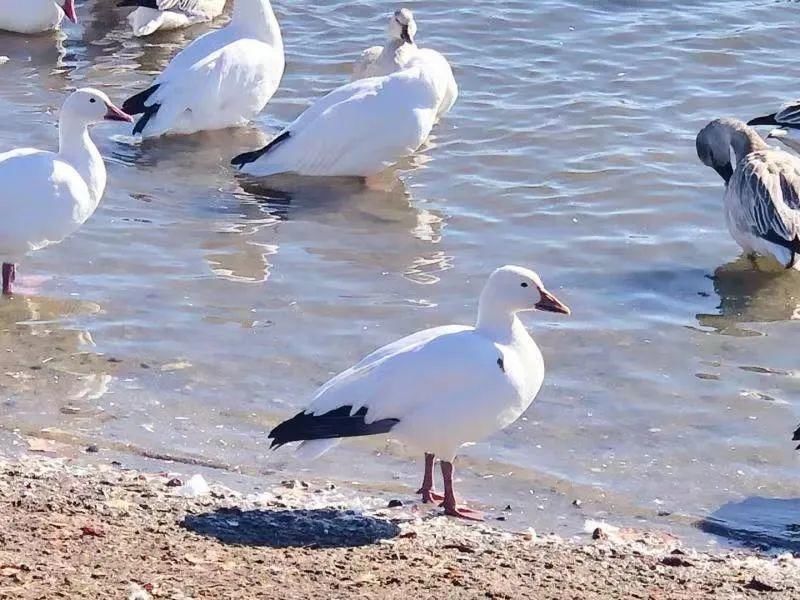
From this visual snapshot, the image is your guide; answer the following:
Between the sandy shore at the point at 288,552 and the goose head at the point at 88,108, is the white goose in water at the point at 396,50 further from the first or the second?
the sandy shore at the point at 288,552

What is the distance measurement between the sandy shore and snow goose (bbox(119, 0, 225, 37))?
786 cm

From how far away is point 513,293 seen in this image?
6.03m

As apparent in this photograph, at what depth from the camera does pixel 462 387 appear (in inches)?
224

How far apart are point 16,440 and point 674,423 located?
271 centimetres

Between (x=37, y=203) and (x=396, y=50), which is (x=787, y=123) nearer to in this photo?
(x=396, y=50)

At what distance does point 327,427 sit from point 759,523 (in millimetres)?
1672

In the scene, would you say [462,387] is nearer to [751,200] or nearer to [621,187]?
[751,200]

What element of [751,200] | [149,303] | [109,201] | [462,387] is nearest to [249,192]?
[109,201]

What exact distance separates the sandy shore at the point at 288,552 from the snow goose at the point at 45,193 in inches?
87.5

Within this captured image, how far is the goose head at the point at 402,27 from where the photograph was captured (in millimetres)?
11344

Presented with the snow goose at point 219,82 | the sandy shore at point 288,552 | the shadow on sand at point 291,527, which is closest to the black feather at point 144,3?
the snow goose at point 219,82

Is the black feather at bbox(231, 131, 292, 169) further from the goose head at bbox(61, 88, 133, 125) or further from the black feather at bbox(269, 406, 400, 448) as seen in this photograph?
the black feather at bbox(269, 406, 400, 448)

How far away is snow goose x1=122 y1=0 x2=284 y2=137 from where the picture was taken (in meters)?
10.9

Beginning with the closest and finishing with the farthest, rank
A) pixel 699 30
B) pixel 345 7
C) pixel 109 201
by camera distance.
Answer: pixel 109 201 → pixel 699 30 → pixel 345 7
